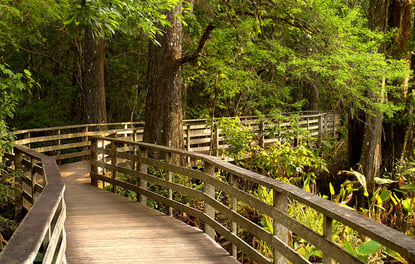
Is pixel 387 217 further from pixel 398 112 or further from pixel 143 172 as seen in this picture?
pixel 398 112

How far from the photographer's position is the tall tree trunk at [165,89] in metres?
10.8

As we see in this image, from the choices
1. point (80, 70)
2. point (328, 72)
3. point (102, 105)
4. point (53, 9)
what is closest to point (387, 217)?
point (328, 72)

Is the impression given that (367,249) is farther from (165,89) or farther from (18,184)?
(165,89)

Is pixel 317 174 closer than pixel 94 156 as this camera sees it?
No

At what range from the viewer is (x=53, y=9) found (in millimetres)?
17266

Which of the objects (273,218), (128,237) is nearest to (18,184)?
(128,237)

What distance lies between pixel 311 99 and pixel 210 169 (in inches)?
1102

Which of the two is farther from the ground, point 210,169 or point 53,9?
point 53,9

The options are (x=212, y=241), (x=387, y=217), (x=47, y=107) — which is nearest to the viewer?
(x=212, y=241)

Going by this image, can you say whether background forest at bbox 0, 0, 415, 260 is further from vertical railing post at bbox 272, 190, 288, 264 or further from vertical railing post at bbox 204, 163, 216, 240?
vertical railing post at bbox 272, 190, 288, 264

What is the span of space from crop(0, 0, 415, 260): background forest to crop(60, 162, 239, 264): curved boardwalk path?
2075 millimetres

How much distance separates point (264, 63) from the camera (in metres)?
19.2

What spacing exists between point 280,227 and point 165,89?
23.0 ft

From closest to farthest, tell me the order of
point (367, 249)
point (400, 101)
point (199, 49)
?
point (367, 249), point (199, 49), point (400, 101)
